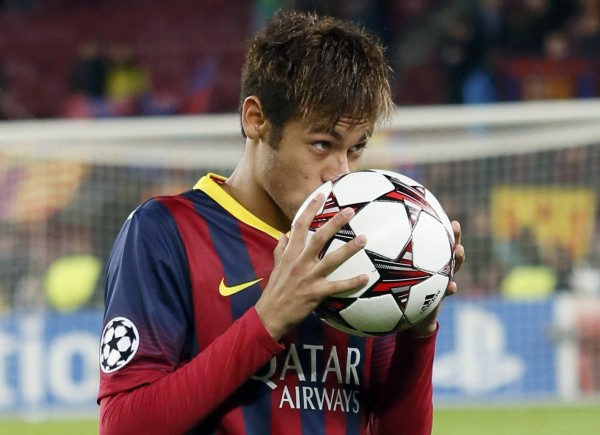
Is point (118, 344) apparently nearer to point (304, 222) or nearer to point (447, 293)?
point (304, 222)

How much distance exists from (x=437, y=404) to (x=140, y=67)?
796cm

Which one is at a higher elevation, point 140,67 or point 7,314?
point 140,67

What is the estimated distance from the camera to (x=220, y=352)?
2.63 metres

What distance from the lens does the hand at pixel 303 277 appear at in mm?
2564

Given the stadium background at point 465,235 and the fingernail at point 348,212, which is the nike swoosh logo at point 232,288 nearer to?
the fingernail at point 348,212

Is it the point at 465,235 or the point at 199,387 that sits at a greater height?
the point at 465,235

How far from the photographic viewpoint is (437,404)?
959cm

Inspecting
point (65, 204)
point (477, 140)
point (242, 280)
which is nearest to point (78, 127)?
point (65, 204)

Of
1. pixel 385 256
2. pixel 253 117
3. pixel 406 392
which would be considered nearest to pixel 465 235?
pixel 406 392

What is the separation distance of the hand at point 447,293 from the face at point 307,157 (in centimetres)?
29

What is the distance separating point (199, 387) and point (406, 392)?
0.59 metres

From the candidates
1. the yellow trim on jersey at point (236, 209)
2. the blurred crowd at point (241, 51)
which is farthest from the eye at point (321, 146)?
the blurred crowd at point (241, 51)

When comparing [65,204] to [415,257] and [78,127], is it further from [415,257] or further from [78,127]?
[415,257]

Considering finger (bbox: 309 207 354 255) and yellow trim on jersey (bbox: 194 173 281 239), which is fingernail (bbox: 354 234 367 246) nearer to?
finger (bbox: 309 207 354 255)
